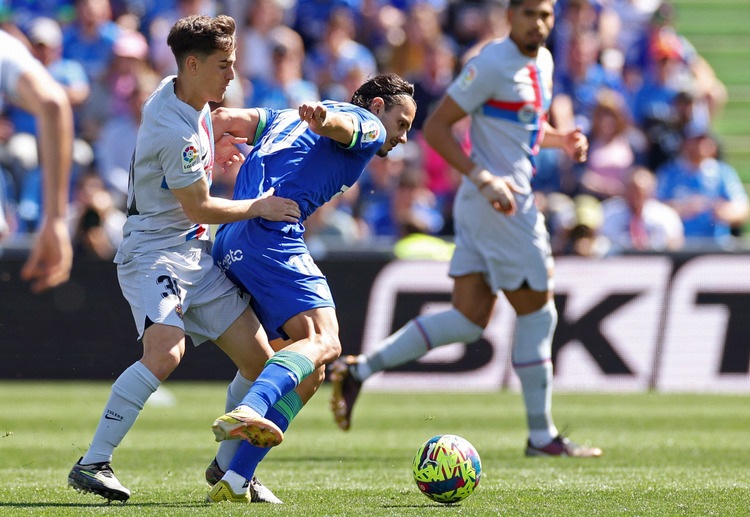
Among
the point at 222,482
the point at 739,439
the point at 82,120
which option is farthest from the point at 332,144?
the point at 82,120

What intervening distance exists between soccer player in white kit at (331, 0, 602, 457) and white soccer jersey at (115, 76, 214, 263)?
2.26 meters

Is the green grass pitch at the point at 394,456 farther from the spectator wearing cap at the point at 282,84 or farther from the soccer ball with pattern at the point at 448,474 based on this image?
the spectator wearing cap at the point at 282,84

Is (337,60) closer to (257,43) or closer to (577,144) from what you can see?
(257,43)

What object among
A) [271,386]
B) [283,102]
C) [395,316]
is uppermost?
[283,102]

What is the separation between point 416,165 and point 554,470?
799cm

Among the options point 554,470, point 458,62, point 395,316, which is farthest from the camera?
point 458,62

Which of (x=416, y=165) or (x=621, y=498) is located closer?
(x=621, y=498)

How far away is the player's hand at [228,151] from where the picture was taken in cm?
620

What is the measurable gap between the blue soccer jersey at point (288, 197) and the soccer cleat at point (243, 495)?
703 mm

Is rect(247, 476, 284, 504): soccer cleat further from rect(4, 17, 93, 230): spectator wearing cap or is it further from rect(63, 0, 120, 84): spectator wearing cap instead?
rect(63, 0, 120, 84): spectator wearing cap

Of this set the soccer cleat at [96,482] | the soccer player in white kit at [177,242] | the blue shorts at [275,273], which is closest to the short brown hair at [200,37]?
the soccer player in white kit at [177,242]

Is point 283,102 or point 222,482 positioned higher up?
point 283,102

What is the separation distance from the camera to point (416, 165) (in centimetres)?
1462

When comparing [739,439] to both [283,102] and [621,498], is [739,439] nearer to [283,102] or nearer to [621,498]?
[621,498]
